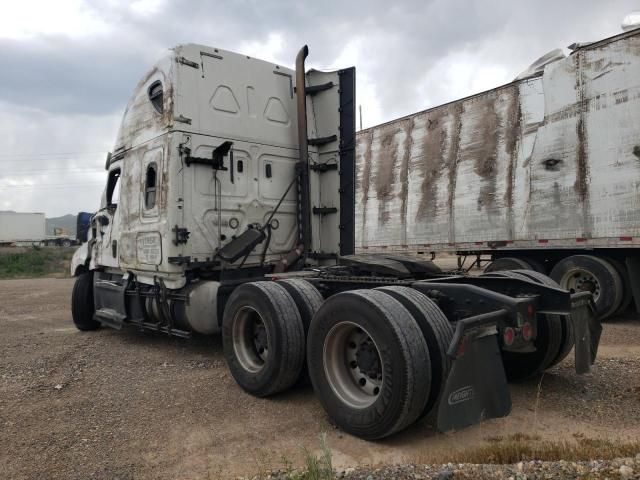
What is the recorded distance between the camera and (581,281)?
8625 millimetres

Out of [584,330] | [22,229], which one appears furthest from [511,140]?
[22,229]

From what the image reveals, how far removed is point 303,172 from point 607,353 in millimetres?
4317

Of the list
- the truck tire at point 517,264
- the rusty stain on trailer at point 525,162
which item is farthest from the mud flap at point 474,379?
the truck tire at point 517,264

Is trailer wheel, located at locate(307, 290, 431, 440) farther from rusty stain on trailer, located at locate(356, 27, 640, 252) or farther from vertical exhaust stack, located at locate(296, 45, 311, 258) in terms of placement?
rusty stain on trailer, located at locate(356, 27, 640, 252)

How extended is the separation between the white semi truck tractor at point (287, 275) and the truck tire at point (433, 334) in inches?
0.4

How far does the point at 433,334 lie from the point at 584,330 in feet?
4.06

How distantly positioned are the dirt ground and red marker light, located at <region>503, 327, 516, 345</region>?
712mm

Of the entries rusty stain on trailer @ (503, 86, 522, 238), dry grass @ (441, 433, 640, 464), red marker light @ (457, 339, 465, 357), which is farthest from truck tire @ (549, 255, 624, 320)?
red marker light @ (457, 339, 465, 357)

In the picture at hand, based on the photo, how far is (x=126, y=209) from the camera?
23.3 feet

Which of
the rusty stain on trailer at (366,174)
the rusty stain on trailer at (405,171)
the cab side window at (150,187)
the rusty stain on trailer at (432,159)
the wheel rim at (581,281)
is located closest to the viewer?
the cab side window at (150,187)

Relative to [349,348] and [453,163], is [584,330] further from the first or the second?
[453,163]

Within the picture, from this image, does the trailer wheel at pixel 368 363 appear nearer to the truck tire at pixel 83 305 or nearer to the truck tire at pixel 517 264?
the truck tire at pixel 83 305

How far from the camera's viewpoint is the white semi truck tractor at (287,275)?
3389 millimetres

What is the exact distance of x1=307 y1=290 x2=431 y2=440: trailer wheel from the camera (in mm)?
3291
